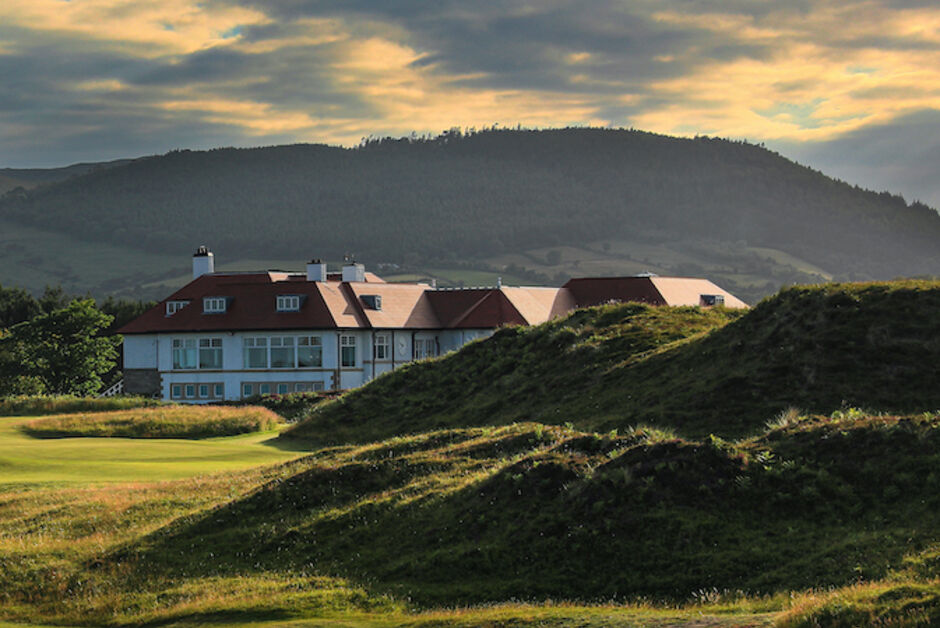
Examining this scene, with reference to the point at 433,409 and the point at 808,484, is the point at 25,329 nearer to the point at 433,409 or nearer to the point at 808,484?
the point at 433,409

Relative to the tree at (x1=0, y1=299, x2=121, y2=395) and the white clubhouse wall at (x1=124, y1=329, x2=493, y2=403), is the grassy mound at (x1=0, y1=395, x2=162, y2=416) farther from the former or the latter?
the tree at (x1=0, y1=299, x2=121, y2=395)

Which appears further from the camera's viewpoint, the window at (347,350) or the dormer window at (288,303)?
the dormer window at (288,303)

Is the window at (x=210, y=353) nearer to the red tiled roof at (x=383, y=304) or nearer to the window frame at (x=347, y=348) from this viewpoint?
the red tiled roof at (x=383, y=304)

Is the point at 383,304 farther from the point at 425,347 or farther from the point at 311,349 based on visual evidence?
the point at 311,349

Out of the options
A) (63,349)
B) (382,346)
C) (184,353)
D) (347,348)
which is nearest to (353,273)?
(382,346)

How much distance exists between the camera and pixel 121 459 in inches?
1412

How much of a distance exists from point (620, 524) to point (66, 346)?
73697 mm

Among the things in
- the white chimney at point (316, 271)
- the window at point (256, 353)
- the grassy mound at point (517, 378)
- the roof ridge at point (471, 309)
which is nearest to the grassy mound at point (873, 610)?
the grassy mound at point (517, 378)

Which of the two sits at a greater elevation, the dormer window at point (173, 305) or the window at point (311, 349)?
the dormer window at point (173, 305)

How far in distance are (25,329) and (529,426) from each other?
65.9 metres

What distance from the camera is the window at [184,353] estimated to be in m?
79.2

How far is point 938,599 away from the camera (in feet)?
40.5

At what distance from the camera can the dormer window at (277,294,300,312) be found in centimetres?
7781

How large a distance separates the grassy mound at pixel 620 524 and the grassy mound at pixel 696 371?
31.1 feet
